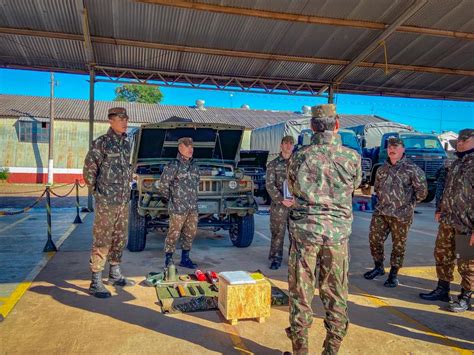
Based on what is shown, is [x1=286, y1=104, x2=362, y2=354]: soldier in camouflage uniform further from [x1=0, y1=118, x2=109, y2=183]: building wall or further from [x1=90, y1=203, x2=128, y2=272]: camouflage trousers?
[x1=0, y1=118, x2=109, y2=183]: building wall

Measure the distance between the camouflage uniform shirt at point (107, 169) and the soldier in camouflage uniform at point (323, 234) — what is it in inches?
93.1

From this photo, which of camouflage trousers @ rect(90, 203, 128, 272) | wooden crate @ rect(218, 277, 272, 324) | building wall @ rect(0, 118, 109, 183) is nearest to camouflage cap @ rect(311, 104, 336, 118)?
wooden crate @ rect(218, 277, 272, 324)

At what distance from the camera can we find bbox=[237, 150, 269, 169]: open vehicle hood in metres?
14.6

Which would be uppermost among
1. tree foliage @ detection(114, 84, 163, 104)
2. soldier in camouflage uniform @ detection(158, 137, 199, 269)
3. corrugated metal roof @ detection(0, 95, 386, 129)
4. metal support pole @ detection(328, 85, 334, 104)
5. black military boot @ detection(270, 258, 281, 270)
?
tree foliage @ detection(114, 84, 163, 104)

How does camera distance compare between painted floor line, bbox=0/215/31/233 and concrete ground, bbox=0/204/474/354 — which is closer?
concrete ground, bbox=0/204/474/354

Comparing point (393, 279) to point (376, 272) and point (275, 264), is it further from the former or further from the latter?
point (275, 264)

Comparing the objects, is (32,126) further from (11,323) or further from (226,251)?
(11,323)

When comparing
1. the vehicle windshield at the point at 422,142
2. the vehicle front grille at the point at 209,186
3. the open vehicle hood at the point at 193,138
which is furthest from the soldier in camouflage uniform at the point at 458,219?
the vehicle windshield at the point at 422,142

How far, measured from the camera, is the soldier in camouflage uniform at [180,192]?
5129mm

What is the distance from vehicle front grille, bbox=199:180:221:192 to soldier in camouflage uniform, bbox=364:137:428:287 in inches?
95.9

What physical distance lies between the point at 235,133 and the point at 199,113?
22.3 metres

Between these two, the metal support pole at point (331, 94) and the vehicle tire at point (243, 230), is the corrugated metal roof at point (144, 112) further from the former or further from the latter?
the vehicle tire at point (243, 230)

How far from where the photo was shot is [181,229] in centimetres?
524

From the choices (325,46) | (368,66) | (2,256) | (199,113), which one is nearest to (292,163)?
(2,256)
